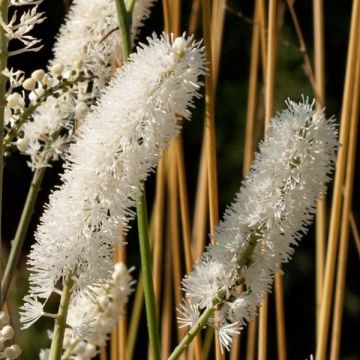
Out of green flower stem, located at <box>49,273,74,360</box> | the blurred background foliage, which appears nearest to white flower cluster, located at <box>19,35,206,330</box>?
green flower stem, located at <box>49,273,74,360</box>

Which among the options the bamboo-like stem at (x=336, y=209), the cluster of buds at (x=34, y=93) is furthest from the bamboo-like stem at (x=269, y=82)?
the cluster of buds at (x=34, y=93)

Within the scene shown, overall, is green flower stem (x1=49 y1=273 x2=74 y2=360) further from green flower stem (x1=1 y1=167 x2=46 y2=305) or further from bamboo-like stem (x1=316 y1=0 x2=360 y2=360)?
bamboo-like stem (x1=316 y1=0 x2=360 y2=360)

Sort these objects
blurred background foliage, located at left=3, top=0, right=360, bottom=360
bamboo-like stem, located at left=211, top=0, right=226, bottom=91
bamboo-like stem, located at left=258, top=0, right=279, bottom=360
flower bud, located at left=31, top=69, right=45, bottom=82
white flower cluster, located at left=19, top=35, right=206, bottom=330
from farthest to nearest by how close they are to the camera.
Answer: blurred background foliage, located at left=3, top=0, right=360, bottom=360
bamboo-like stem, located at left=211, top=0, right=226, bottom=91
bamboo-like stem, located at left=258, top=0, right=279, bottom=360
flower bud, located at left=31, top=69, right=45, bottom=82
white flower cluster, located at left=19, top=35, right=206, bottom=330

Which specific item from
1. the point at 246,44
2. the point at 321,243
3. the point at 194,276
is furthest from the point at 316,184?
the point at 246,44

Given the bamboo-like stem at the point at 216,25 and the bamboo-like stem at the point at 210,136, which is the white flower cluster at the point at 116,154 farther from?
the bamboo-like stem at the point at 216,25

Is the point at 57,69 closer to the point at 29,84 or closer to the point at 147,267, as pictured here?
the point at 29,84

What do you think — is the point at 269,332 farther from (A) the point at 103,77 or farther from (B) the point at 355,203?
(A) the point at 103,77

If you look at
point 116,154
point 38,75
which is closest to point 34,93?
point 38,75
